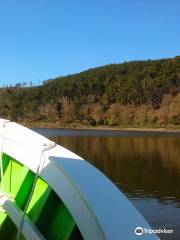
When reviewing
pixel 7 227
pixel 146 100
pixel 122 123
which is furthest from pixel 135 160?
pixel 146 100

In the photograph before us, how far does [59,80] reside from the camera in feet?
611

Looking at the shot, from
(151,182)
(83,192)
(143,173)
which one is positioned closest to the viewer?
(83,192)

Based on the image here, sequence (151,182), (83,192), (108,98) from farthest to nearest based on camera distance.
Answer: (108,98) → (151,182) → (83,192)

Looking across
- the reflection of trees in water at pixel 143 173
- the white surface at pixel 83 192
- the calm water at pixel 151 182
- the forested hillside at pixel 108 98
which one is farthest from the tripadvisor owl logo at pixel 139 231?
the forested hillside at pixel 108 98

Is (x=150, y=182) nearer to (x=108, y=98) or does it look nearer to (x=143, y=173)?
(x=143, y=173)

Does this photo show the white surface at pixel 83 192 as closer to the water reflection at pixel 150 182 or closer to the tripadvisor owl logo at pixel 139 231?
the tripadvisor owl logo at pixel 139 231

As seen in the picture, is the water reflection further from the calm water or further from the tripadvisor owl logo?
the tripadvisor owl logo

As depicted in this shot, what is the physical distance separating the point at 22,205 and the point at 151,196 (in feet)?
43.3

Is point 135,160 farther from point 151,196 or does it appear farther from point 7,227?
point 7,227

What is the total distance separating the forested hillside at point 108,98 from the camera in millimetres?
130775

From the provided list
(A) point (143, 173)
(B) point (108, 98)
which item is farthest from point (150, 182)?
(B) point (108, 98)

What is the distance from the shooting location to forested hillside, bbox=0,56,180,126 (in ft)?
429

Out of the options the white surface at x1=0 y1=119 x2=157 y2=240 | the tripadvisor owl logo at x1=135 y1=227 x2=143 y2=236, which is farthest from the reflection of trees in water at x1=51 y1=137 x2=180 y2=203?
the tripadvisor owl logo at x1=135 y1=227 x2=143 y2=236

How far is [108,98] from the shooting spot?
155m
